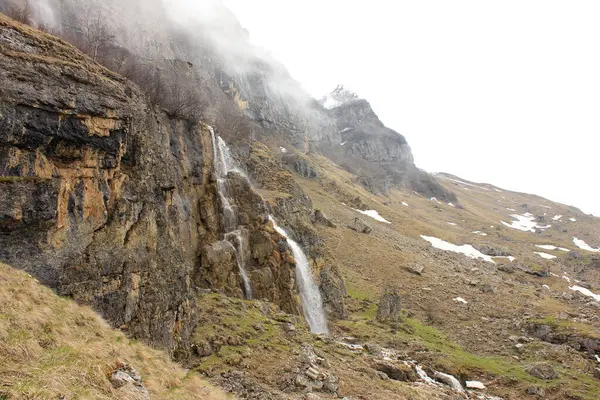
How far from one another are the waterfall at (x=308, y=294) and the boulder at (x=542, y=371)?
15983 millimetres

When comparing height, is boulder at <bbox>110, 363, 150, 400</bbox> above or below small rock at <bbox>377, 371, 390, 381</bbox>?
above

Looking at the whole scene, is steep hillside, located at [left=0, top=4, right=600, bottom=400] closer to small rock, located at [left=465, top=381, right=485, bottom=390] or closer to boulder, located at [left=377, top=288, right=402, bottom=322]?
small rock, located at [left=465, top=381, right=485, bottom=390]

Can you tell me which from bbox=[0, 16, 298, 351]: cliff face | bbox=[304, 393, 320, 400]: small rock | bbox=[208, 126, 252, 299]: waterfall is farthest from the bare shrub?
bbox=[304, 393, 320, 400]: small rock

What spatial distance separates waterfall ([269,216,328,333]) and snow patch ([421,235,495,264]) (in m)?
50.4

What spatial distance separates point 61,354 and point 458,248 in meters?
84.9

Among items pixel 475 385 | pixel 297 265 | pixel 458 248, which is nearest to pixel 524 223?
pixel 458 248

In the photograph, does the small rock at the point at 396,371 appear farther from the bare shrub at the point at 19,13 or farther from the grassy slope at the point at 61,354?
the bare shrub at the point at 19,13

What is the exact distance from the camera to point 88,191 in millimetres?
14047

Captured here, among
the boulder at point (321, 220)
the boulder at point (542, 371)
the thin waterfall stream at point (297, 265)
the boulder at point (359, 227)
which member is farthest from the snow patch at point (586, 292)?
the thin waterfall stream at point (297, 265)

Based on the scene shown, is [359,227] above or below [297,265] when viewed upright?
above

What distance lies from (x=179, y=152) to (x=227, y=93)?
84666 millimetres

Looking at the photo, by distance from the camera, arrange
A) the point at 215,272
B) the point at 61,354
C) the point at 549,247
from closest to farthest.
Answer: the point at 61,354 → the point at 215,272 → the point at 549,247

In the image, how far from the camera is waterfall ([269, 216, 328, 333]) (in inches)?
1288

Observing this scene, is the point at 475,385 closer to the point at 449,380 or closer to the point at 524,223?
the point at 449,380
